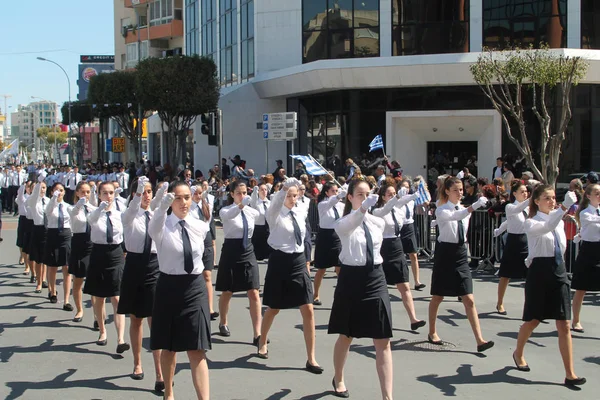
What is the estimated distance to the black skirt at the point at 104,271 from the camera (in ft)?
25.6

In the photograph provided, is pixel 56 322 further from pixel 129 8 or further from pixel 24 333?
pixel 129 8

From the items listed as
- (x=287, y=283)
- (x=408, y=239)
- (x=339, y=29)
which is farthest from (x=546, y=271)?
(x=339, y=29)

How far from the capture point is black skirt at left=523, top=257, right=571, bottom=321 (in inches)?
255

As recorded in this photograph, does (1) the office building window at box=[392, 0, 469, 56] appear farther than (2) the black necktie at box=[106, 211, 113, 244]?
Yes

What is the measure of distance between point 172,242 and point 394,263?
4.00m

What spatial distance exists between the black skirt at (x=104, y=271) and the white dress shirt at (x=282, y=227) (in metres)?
1.88

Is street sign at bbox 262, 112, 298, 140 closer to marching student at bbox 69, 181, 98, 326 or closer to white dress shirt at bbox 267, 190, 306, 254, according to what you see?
marching student at bbox 69, 181, 98, 326

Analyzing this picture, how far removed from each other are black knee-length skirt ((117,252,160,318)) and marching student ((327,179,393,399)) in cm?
192

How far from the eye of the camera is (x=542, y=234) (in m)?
6.56

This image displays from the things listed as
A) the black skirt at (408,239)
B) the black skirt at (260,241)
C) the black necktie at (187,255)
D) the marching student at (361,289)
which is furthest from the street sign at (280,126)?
the black necktie at (187,255)

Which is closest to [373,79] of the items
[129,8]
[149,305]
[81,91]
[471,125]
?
[471,125]

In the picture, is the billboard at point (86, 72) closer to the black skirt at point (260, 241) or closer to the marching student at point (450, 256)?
the black skirt at point (260, 241)

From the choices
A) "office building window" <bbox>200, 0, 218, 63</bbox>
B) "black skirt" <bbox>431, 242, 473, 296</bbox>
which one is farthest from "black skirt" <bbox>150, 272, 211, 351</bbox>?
"office building window" <bbox>200, 0, 218, 63</bbox>

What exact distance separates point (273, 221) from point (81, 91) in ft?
206
